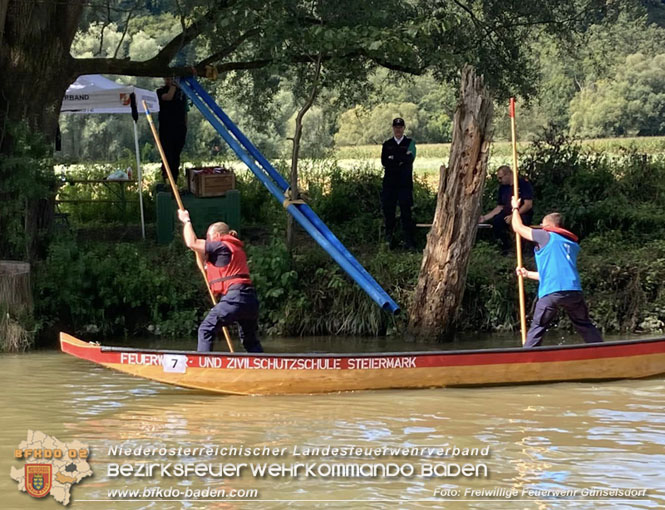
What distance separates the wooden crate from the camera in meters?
19.2

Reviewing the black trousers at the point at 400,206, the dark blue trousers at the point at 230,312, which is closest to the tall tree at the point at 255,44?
the black trousers at the point at 400,206

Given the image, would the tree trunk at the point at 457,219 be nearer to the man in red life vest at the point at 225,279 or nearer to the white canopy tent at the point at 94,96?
the man in red life vest at the point at 225,279

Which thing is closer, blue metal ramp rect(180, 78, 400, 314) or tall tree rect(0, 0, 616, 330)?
blue metal ramp rect(180, 78, 400, 314)

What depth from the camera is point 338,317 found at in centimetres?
1741

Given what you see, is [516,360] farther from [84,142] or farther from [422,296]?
[84,142]

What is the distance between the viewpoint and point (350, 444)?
414 inches

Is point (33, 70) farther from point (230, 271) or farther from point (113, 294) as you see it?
point (230, 271)

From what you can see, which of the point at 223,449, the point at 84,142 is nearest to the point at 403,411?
the point at 223,449

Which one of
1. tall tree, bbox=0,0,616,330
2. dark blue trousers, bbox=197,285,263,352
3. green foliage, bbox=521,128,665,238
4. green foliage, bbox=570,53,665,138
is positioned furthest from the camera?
green foliage, bbox=570,53,665,138

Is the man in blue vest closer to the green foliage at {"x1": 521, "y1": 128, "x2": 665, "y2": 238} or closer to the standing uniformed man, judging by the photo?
the standing uniformed man

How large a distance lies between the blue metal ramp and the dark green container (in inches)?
32.8

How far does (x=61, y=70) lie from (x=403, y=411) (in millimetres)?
8697
